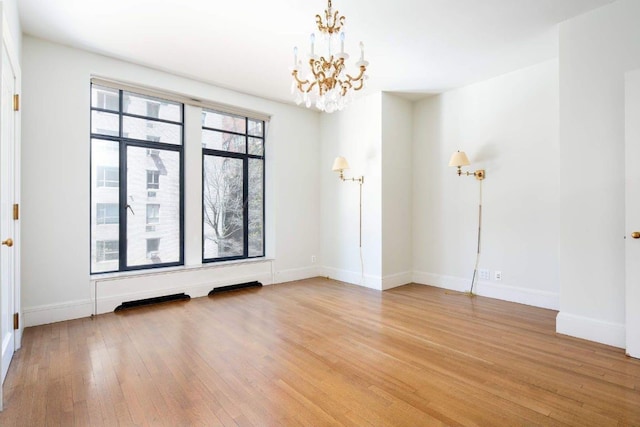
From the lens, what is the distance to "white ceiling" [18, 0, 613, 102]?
115 inches

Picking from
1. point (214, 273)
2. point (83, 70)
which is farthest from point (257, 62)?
point (214, 273)

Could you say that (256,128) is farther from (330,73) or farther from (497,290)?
(497,290)

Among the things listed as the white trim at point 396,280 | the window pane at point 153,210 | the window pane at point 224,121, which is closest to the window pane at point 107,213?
the window pane at point 153,210

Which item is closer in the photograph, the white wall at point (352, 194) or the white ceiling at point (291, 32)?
the white ceiling at point (291, 32)

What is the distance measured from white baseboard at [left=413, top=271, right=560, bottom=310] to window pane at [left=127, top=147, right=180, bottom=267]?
12.7 ft

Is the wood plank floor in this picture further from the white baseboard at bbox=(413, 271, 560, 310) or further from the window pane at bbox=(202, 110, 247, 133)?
the window pane at bbox=(202, 110, 247, 133)

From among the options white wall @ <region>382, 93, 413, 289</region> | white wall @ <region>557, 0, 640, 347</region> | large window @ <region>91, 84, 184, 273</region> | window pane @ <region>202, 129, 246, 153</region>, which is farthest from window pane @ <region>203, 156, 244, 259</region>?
white wall @ <region>557, 0, 640, 347</region>

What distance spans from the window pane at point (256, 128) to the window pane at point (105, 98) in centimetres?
192

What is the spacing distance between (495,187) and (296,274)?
340 cm

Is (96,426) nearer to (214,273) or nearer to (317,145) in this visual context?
(214,273)

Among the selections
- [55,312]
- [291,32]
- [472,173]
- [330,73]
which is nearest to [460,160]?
[472,173]

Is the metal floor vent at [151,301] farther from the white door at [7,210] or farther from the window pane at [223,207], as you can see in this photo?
the white door at [7,210]

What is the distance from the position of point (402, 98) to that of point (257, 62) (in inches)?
96.3

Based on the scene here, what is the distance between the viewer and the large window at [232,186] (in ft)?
16.4
